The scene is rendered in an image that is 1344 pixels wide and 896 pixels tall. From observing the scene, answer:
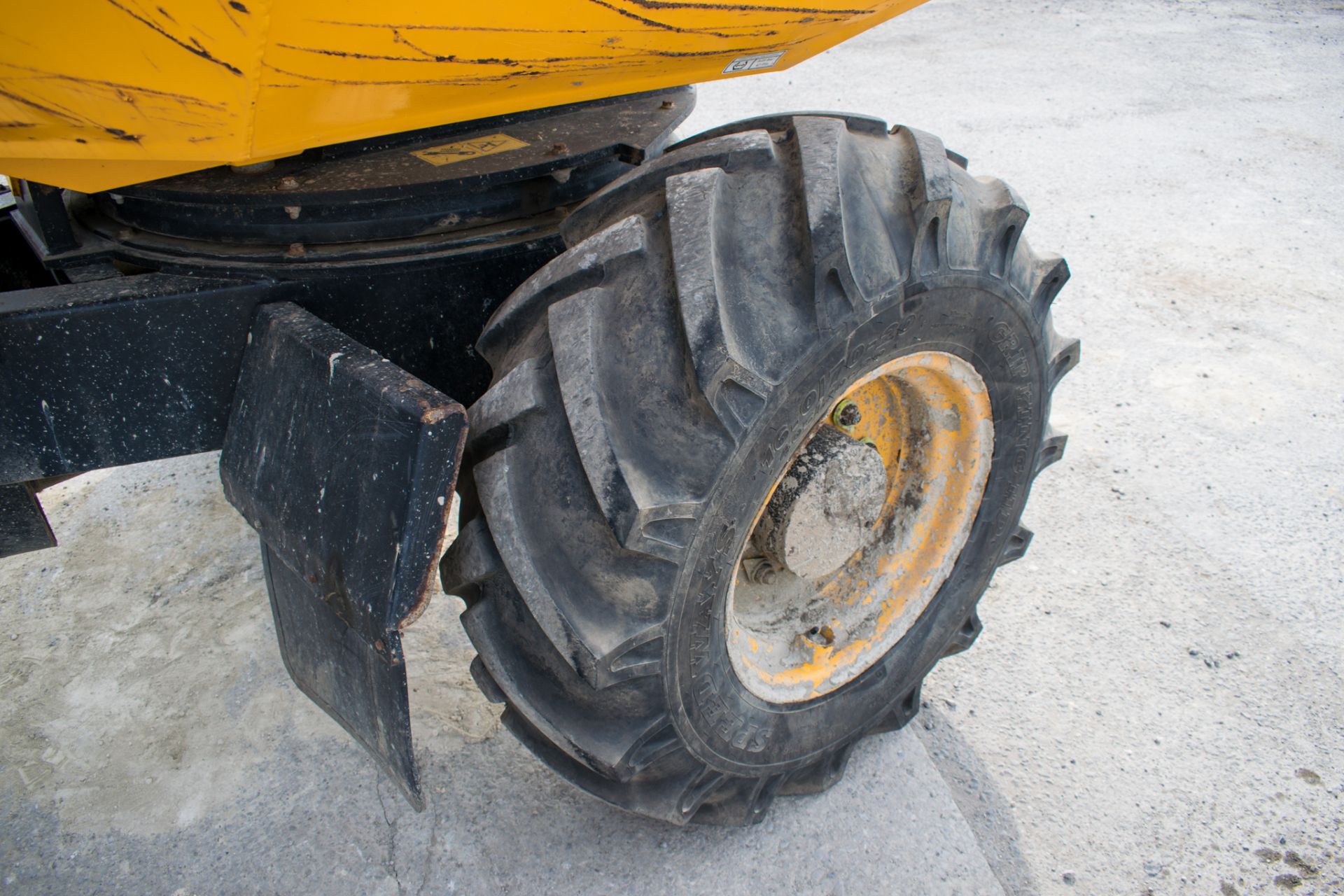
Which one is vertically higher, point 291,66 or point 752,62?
point 291,66

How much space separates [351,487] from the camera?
55.6 inches

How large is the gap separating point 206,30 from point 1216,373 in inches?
131

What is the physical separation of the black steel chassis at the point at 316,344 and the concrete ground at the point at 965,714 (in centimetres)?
45

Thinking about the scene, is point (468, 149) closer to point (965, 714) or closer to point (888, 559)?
point (888, 559)

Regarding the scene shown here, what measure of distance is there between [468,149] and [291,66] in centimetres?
54

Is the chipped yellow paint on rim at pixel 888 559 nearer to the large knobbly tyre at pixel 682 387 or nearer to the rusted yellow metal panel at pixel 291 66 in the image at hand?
the large knobbly tyre at pixel 682 387

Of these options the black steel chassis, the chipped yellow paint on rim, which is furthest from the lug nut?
the black steel chassis

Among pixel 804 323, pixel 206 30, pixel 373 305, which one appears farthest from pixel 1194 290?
pixel 206 30

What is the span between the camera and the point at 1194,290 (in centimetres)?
387

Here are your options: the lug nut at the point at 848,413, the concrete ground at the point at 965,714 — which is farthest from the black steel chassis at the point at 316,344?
the lug nut at the point at 848,413

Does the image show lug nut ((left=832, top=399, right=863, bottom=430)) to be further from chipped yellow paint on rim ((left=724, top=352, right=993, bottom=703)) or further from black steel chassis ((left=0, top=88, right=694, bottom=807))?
black steel chassis ((left=0, top=88, right=694, bottom=807))

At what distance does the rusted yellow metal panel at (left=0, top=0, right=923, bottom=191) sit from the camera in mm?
1064

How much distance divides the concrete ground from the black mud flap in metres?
0.50

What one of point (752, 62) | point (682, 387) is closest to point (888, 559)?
point (682, 387)
